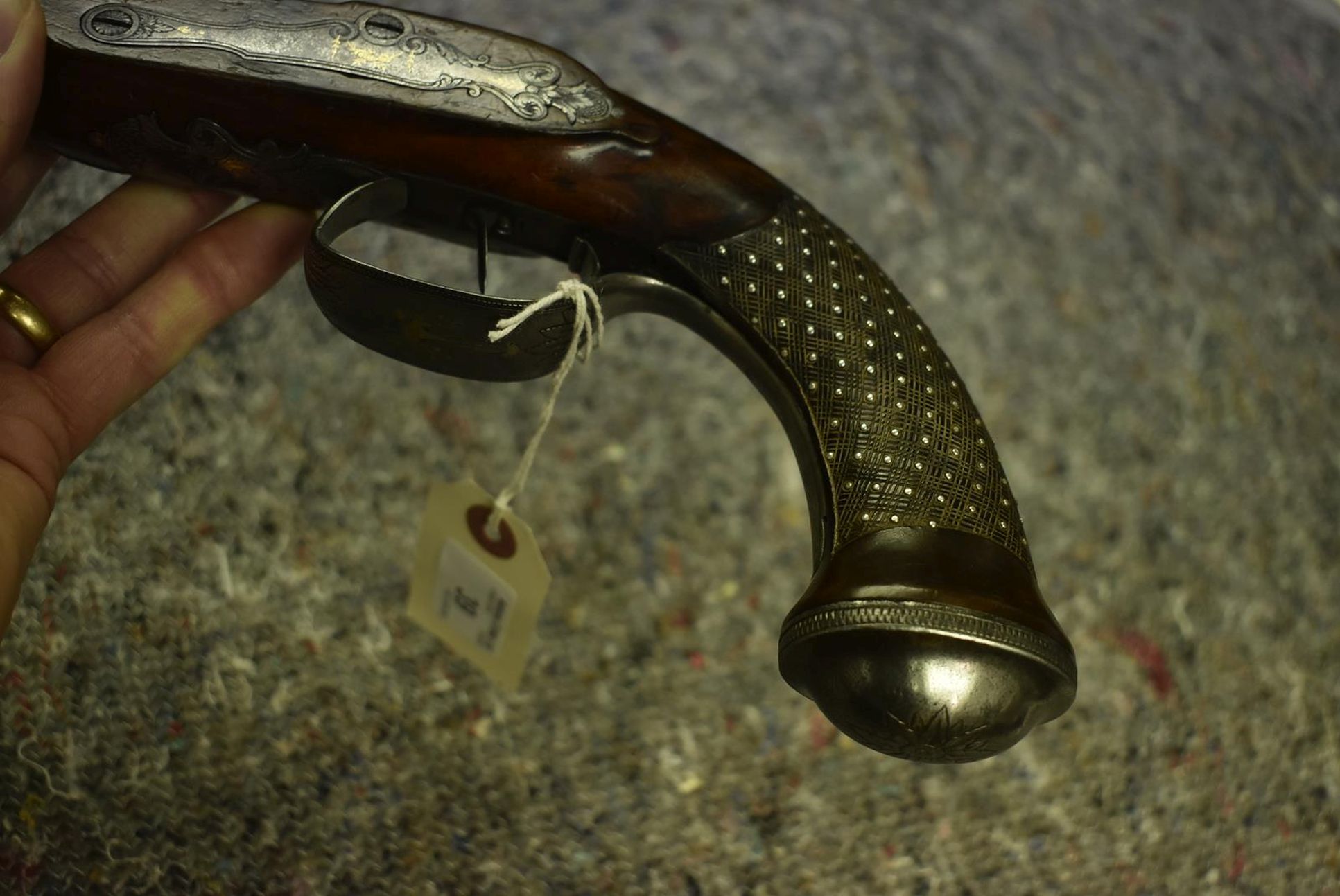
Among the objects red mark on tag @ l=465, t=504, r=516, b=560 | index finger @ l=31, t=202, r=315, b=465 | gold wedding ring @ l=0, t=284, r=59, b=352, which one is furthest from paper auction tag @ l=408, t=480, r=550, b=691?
gold wedding ring @ l=0, t=284, r=59, b=352

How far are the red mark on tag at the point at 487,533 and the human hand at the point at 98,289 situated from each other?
1.19ft

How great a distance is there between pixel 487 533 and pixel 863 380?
43 centimetres

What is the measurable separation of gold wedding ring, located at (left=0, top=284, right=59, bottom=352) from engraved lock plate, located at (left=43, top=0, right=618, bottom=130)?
289mm

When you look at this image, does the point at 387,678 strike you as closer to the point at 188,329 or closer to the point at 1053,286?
the point at 188,329

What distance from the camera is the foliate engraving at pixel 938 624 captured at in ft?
2.82

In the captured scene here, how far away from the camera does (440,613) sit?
1.33 metres

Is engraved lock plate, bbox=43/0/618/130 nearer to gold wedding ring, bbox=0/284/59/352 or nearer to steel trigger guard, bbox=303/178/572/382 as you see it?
steel trigger guard, bbox=303/178/572/382

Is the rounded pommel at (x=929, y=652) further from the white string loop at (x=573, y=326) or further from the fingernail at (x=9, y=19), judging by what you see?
the fingernail at (x=9, y=19)

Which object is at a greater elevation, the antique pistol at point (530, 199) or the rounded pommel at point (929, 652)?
the antique pistol at point (530, 199)

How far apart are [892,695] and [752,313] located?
37 centimetres

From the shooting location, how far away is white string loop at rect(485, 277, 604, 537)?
40.9 inches

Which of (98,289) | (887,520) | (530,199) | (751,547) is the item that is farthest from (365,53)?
(751,547)

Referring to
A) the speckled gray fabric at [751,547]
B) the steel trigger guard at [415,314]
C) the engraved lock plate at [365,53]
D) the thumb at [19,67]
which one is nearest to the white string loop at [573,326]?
the steel trigger guard at [415,314]

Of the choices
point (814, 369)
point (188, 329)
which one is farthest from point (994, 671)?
point (188, 329)
